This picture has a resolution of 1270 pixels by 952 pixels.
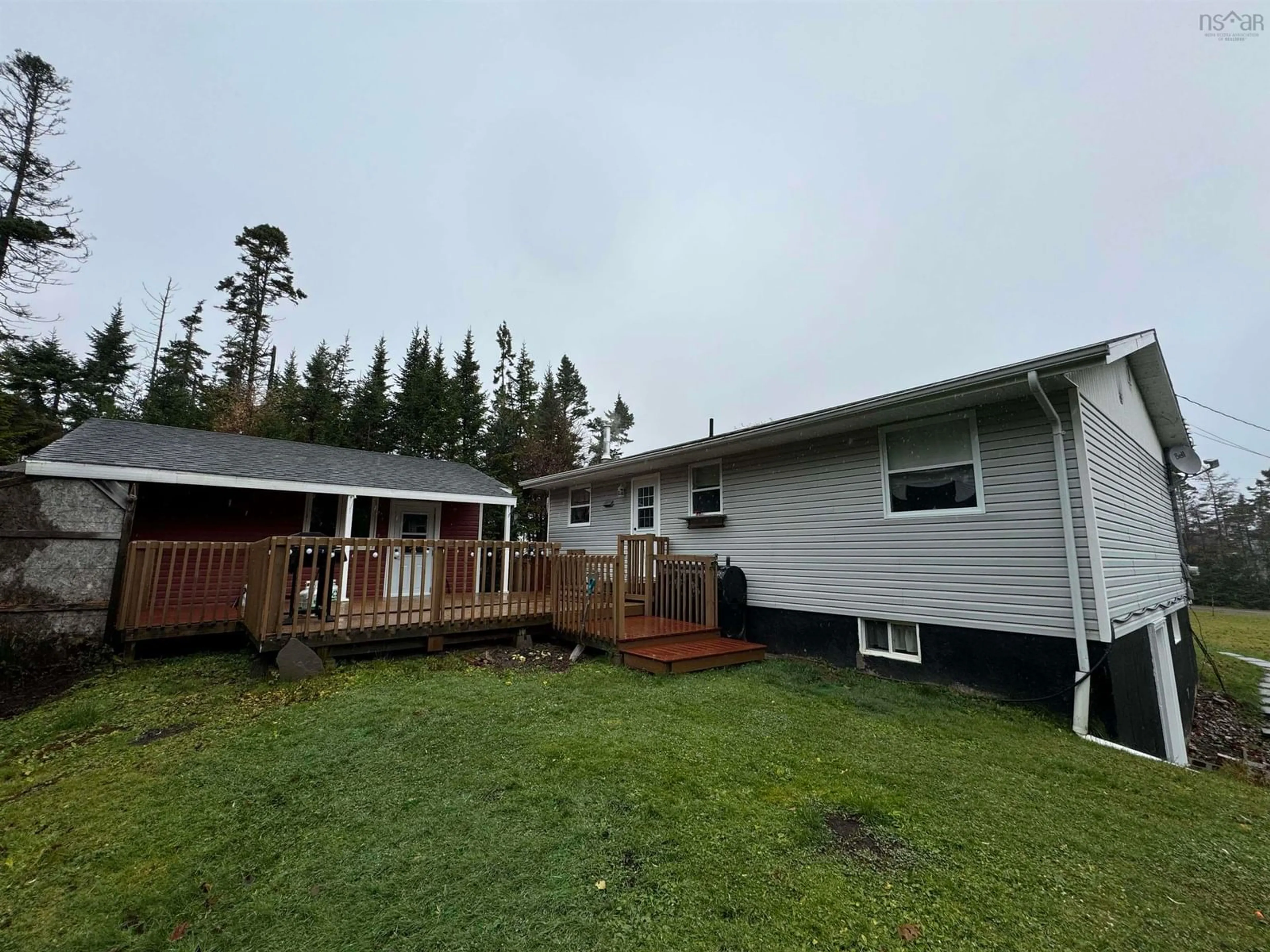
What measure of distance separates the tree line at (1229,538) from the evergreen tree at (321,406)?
38.4 m

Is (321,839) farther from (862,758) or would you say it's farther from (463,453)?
(463,453)

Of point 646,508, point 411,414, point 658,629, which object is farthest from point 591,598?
point 411,414

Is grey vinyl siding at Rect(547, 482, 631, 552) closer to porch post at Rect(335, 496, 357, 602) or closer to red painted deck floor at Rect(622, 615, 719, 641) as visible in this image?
red painted deck floor at Rect(622, 615, 719, 641)

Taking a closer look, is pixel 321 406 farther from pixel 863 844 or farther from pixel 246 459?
pixel 863 844

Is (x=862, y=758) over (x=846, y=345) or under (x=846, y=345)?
under

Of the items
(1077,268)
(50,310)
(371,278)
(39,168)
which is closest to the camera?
(1077,268)

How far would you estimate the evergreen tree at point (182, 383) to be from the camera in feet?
67.5

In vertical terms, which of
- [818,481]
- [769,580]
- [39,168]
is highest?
[39,168]

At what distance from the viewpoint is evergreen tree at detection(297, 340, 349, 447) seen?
824 inches

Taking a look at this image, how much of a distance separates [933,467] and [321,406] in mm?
23476

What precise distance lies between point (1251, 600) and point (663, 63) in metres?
37.7

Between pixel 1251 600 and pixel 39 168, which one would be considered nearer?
pixel 39 168

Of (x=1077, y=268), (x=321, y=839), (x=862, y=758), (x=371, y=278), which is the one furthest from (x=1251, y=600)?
(x=371, y=278)

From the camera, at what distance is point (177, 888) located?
2.18m
